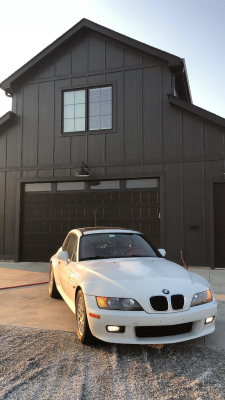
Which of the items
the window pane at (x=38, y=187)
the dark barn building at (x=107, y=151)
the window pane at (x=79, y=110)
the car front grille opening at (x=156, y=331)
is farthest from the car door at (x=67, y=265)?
the window pane at (x=79, y=110)

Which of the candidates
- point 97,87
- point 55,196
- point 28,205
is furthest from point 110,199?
point 97,87

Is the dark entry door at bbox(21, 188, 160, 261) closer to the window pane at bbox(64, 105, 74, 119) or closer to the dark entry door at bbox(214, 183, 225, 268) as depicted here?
the dark entry door at bbox(214, 183, 225, 268)

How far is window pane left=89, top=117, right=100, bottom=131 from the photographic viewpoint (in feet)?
35.6

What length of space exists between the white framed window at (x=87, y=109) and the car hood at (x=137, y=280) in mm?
7318

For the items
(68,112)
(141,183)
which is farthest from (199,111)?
(68,112)

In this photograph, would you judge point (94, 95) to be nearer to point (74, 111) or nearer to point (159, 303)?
point (74, 111)

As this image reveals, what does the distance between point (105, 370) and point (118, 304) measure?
632mm

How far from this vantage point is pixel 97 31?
36.1 ft

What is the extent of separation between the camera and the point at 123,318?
3.28m

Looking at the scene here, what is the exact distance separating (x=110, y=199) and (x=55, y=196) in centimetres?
198

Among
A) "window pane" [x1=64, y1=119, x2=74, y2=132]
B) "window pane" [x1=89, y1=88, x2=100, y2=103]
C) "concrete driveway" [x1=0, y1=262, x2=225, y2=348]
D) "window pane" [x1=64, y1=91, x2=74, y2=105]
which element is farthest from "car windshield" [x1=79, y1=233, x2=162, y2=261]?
"window pane" [x1=64, y1=91, x2=74, y2=105]

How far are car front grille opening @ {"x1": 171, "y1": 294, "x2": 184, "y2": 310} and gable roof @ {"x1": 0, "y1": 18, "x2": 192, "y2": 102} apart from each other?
8560 mm

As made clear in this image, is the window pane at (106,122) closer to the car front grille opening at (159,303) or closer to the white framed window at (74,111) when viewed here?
the white framed window at (74,111)

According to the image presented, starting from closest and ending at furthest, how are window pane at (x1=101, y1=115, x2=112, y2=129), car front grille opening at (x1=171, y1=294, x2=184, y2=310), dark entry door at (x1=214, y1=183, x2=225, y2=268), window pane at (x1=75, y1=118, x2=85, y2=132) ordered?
1. car front grille opening at (x1=171, y1=294, x2=184, y2=310)
2. dark entry door at (x1=214, y1=183, x2=225, y2=268)
3. window pane at (x1=101, y1=115, x2=112, y2=129)
4. window pane at (x1=75, y1=118, x2=85, y2=132)
